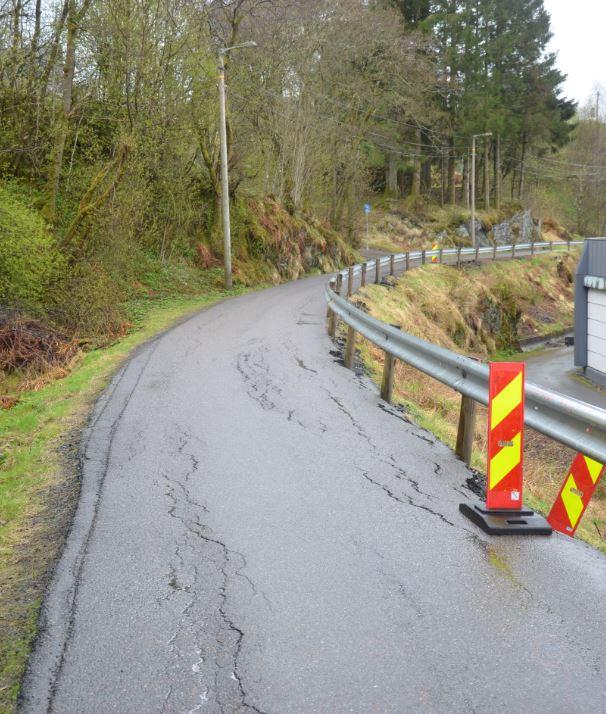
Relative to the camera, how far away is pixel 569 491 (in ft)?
17.6

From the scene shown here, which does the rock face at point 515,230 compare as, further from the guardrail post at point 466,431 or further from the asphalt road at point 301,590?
the asphalt road at point 301,590

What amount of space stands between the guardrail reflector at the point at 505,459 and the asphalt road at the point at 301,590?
0.57 feet

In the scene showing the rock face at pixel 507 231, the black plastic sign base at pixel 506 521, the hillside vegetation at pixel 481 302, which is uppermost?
the black plastic sign base at pixel 506 521

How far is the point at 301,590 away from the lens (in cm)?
384

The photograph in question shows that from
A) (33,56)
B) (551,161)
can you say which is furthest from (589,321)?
(551,161)

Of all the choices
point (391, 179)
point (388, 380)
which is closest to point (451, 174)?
point (391, 179)

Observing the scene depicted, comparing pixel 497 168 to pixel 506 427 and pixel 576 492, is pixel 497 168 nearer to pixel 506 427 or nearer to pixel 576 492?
pixel 576 492

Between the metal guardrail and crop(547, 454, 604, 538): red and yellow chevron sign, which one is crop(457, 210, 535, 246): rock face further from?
crop(547, 454, 604, 538): red and yellow chevron sign

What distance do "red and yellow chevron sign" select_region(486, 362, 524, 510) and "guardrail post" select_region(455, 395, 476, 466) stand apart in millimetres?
1337

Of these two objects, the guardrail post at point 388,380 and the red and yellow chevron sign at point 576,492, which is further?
the guardrail post at point 388,380

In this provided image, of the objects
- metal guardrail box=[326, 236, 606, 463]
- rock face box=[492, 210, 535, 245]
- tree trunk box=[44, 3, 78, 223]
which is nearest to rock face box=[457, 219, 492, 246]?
rock face box=[492, 210, 535, 245]

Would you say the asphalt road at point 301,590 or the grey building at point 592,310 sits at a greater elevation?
the asphalt road at point 301,590

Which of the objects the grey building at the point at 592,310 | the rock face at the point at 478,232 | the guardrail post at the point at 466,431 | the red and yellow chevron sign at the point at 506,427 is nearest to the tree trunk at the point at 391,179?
the rock face at the point at 478,232

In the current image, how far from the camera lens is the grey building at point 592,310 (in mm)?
21312
